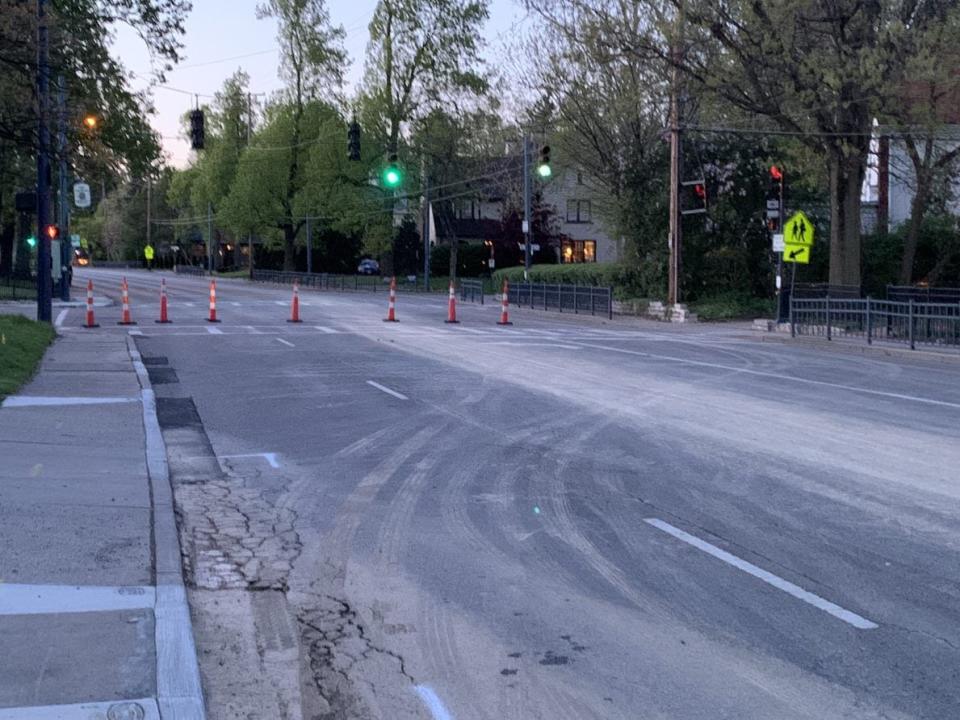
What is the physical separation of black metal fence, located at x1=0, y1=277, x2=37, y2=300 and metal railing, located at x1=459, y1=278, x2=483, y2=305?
19209 mm

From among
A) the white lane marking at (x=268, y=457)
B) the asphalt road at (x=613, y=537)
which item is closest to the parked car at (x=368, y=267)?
the asphalt road at (x=613, y=537)

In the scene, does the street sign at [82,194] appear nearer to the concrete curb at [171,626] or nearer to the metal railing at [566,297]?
the metal railing at [566,297]

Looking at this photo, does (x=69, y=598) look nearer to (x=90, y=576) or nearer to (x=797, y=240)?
(x=90, y=576)

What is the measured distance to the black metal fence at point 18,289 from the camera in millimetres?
44166

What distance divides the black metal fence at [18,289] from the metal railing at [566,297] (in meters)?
19.3

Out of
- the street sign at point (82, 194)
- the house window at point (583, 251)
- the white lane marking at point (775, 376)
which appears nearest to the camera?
the white lane marking at point (775, 376)

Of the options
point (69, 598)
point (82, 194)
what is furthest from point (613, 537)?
point (82, 194)

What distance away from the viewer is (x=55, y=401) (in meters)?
14.3

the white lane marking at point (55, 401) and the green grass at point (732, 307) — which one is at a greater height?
the green grass at point (732, 307)

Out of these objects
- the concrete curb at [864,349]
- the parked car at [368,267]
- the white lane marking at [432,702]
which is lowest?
the white lane marking at [432,702]

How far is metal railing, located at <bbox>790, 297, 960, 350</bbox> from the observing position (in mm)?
24703

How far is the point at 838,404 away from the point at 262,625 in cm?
1108

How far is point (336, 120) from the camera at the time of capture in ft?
228

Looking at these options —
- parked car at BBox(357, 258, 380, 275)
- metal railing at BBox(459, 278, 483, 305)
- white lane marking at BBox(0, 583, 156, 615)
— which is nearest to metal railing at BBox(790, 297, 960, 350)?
white lane marking at BBox(0, 583, 156, 615)
